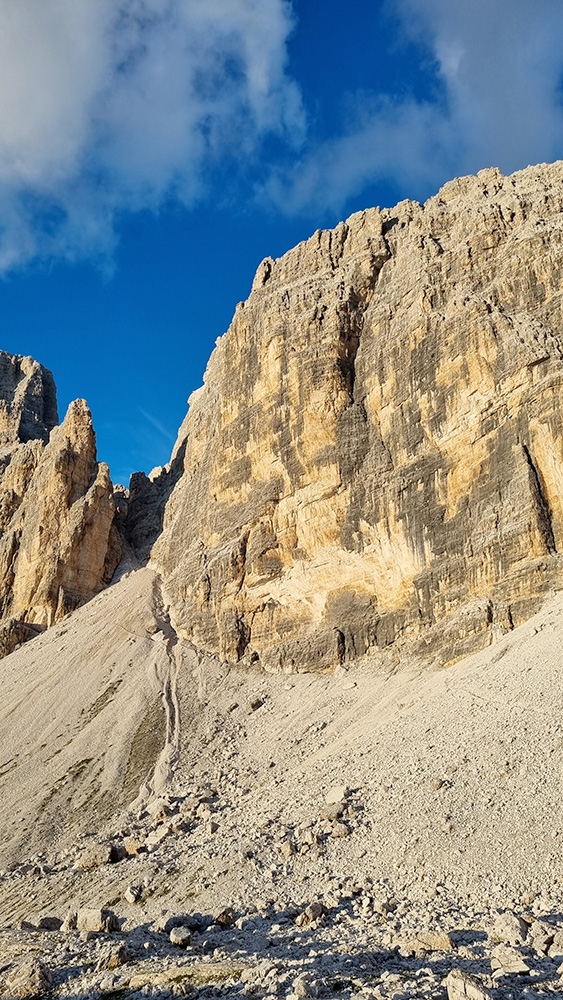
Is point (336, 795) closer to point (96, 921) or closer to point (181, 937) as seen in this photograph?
point (96, 921)

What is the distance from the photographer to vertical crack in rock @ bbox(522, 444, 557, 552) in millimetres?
35438

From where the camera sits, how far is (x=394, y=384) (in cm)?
4625

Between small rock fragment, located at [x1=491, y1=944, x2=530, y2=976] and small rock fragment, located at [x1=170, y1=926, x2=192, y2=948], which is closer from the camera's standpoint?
small rock fragment, located at [x1=491, y1=944, x2=530, y2=976]

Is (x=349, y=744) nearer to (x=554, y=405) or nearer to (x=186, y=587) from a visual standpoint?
(x=554, y=405)

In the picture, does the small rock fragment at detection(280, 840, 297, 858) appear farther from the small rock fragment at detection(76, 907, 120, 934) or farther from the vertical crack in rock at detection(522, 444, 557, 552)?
the vertical crack in rock at detection(522, 444, 557, 552)

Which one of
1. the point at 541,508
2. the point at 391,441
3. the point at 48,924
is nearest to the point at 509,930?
the point at 48,924

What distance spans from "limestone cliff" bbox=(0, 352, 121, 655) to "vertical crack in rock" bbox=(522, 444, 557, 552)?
45069 mm

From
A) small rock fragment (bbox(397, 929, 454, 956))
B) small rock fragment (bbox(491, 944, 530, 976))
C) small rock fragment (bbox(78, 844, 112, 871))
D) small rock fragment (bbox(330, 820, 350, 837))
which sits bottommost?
small rock fragment (bbox(78, 844, 112, 871))

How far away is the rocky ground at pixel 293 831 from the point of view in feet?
44.0

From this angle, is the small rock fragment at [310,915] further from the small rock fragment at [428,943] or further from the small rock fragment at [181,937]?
the small rock fragment at [428,943]

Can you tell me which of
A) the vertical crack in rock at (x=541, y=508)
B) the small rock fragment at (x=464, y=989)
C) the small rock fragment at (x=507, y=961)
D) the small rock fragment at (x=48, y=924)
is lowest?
the small rock fragment at (x=48, y=924)

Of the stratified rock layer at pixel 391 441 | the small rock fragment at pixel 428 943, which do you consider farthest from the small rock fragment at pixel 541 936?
the stratified rock layer at pixel 391 441

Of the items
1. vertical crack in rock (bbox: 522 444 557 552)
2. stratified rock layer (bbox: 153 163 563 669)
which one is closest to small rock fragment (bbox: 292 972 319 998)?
stratified rock layer (bbox: 153 163 563 669)

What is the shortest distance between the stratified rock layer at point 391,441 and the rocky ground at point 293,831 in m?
3.76
